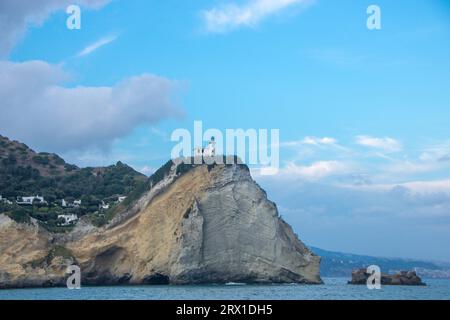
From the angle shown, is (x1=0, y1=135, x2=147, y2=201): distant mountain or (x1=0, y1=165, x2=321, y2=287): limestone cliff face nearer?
(x1=0, y1=165, x2=321, y2=287): limestone cliff face

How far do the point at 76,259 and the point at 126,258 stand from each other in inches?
156

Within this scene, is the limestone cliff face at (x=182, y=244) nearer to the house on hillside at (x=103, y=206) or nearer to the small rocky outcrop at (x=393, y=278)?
the small rocky outcrop at (x=393, y=278)

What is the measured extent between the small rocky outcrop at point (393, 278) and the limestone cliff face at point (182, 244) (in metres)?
11.8

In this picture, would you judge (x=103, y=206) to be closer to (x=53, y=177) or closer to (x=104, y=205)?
(x=104, y=205)

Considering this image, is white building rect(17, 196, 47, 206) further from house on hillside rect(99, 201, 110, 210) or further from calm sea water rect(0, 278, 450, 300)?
calm sea water rect(0, 278, 450, 300)

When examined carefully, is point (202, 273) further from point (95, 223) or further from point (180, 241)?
point (95, 223)

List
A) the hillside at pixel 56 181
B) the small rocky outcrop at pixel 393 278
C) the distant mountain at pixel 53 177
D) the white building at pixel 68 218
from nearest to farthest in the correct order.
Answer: the small rocky outcrop at pixel 393 278
the white building at pixel 68 218
the hillside at pixel 56 181
the distant mountain at pixel 53 177

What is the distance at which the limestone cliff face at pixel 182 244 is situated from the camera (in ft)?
177

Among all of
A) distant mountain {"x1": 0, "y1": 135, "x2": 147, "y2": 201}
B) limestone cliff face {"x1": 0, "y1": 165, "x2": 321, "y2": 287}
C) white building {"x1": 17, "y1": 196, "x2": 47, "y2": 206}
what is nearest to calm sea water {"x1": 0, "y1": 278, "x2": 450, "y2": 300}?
limestone cliff face {"x1": 0, "y1": 165, "x2": 321, "y2": 287}

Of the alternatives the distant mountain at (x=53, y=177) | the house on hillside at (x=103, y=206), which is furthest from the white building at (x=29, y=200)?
the house on hillside at (x=103, y=206)

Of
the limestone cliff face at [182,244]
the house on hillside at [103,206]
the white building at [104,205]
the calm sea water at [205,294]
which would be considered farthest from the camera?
the white building at [104,205]

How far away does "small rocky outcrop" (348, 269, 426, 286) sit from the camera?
66188mm

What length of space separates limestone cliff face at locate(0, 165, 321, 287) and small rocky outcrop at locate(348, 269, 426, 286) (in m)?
11.8
